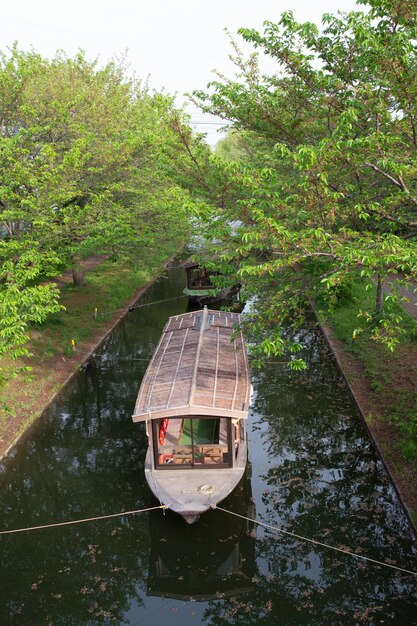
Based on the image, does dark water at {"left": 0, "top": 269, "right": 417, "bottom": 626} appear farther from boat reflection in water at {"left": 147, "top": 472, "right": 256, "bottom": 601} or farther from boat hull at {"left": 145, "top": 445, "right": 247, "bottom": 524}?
boat hull at {"left": 145, "top": 445, "right": 247, "bottom": 524}

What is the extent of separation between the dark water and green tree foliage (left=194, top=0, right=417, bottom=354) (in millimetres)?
4994

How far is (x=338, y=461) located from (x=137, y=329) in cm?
1649

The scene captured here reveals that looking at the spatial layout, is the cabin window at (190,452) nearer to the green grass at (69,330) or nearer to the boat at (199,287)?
the green grass at (69,330)

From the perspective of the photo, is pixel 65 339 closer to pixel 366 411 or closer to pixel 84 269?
pixel 84 269

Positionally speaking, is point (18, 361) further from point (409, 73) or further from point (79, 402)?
point (409, 73)

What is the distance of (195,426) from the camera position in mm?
15836

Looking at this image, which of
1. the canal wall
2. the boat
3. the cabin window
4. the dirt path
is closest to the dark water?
the canal wall

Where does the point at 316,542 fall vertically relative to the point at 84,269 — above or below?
below

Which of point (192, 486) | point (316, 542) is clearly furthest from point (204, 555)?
point (316, 542)

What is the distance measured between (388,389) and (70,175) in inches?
611

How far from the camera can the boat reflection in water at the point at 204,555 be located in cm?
1147

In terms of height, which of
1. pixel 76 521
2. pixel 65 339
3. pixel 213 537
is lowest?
pixel 213 537

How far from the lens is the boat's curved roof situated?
43.8 feet

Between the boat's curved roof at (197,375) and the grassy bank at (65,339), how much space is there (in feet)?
12.3
